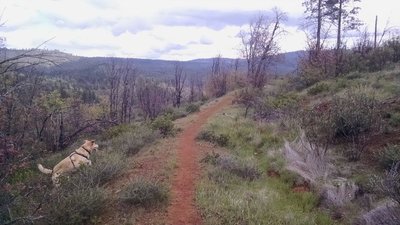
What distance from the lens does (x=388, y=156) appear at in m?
8.48

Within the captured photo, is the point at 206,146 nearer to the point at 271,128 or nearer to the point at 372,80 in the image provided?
the point at 271,128

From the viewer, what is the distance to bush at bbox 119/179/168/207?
6.85 metres

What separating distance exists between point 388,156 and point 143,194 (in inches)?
205

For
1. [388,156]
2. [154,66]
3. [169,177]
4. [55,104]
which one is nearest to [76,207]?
[169,177]

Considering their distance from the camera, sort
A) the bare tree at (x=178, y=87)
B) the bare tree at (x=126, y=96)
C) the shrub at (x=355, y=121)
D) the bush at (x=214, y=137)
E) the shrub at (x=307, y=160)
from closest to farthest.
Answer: the shrub at (x=307, y=160) < the shrub at (x=355, y=121) < the bush at (x=214, y=137) < the bare tree at (x=178, y=87) < the bare tree at (x=126, y=96)

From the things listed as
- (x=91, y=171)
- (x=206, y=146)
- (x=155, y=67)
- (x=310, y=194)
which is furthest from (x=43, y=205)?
(x=155, y=67)

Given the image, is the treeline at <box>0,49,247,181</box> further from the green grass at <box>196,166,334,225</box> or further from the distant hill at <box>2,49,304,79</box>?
the green grass at <box>196,166,334,225</box>

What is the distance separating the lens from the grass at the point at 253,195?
652 centimetres

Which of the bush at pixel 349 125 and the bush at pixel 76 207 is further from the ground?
the bush at pixel 349 125

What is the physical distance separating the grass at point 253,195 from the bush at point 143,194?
69cm

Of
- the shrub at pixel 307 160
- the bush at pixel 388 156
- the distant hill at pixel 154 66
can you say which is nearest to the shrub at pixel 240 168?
Result: the shrub at pixel 307 160

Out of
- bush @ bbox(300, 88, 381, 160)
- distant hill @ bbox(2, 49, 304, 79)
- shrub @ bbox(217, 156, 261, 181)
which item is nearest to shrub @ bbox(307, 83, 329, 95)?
bush @ bbox(300, 88, 381, 160)

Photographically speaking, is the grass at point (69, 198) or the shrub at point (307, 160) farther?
the shrub at point (307, 160)

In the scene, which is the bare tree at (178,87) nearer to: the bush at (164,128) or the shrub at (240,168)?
the bush at (164,128)
